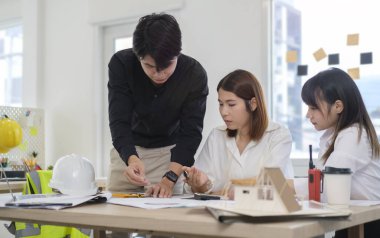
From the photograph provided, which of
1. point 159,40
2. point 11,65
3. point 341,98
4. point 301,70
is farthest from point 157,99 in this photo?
point 11,65

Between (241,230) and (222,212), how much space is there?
0.06 meters

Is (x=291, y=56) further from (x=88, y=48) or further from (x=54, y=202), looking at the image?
(x=54, y=202)

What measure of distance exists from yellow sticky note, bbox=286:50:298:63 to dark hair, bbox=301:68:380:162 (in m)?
1.52

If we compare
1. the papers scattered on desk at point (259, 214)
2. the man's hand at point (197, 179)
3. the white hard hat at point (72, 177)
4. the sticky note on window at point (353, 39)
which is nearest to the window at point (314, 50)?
the sticky note on window at point (353, 39)

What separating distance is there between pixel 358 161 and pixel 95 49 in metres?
3.10

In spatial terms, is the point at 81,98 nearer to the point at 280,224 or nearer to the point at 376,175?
the point at 376,175

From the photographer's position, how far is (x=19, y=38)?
15.6 ft

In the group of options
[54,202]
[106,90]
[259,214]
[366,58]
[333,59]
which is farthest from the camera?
[106,90]

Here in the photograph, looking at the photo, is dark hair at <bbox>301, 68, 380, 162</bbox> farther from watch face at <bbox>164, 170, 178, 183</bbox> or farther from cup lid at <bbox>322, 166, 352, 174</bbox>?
watch face at <bbox>164, 170, 178, 183</bbox>

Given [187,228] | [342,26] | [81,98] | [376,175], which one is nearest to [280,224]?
[187,228]

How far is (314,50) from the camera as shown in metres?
3.04

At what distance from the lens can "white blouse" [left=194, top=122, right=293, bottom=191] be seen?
1689mm

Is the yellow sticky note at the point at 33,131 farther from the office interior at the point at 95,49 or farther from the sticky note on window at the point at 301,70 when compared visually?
the sticky note on window at the point at 301,70

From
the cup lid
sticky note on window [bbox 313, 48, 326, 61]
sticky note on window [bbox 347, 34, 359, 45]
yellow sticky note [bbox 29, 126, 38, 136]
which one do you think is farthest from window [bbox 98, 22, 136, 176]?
the cup lid
